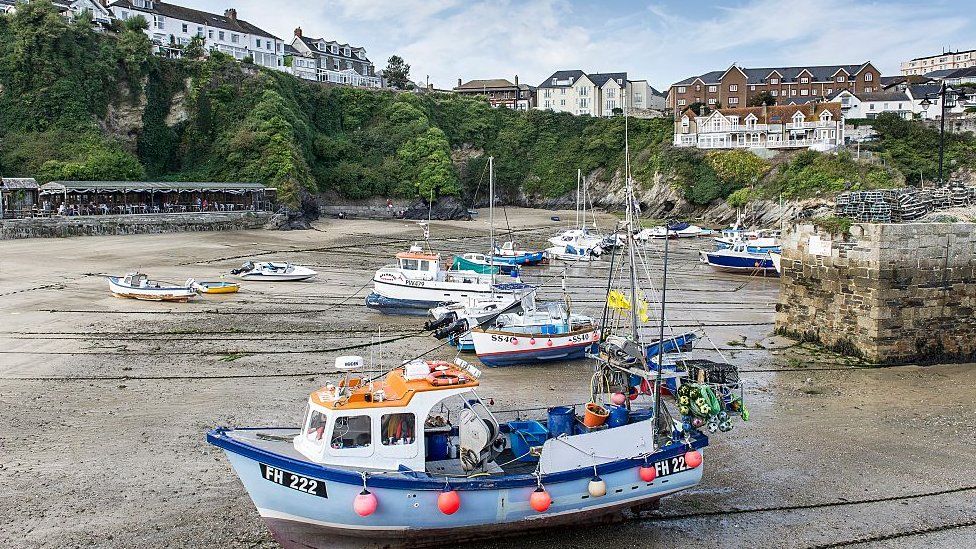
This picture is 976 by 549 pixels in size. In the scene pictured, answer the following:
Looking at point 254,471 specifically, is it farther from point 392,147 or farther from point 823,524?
point 392,147

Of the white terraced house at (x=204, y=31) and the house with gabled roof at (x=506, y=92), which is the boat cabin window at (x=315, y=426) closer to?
the white terraced house at (x=204, y=31)

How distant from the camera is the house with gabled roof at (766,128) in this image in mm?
74688

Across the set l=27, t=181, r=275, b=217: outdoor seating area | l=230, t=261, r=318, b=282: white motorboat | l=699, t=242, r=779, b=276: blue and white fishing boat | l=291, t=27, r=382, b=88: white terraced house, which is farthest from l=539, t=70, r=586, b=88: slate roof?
l=230, t=261, r=318, b=282: white motorboat

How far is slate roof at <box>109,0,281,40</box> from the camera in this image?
8219 centimetres

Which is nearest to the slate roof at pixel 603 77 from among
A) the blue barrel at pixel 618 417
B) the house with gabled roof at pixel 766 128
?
the house with gabled roof at pixel 766 128

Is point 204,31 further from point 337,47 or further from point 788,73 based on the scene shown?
point 788,73

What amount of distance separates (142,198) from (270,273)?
27.2 m

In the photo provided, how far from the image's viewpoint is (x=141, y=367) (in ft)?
66.7

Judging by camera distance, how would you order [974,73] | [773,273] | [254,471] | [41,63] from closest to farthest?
1. [254,471]
2. [773,273]
3. [41,63]
4. [974,73]

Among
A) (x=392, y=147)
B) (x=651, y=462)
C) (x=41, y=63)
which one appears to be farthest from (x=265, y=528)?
(x=392, y=147)

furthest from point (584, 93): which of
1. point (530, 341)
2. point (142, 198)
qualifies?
point (530, 341)

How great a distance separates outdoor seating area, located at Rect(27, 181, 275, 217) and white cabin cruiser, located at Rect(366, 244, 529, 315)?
2981 centimetres

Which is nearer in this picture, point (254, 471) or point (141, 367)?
point (254, 471)

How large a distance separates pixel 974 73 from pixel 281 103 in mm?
86100
